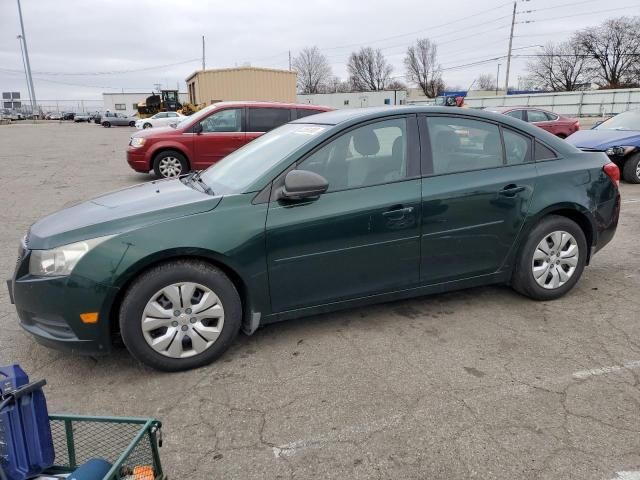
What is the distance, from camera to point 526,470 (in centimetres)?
227

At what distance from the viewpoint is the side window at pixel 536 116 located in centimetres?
1518

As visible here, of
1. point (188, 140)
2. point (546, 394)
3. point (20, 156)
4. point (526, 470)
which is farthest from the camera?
point (20, 156)

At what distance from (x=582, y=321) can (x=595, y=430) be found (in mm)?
1420

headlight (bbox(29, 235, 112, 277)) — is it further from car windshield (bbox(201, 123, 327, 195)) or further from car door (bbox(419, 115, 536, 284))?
car door (bbox(419, 115, 536, 284))

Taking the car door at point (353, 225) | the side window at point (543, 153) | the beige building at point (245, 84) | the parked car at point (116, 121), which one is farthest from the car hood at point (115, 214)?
the parked car at point (116, 121)

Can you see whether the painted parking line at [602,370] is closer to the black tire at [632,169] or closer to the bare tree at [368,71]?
the black tire at [632,169]

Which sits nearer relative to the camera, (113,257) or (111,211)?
(113,257)

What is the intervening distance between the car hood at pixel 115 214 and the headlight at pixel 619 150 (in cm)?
895

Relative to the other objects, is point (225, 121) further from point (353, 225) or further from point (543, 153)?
point (353, 225)

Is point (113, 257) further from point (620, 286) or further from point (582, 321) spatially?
point (620, 286)

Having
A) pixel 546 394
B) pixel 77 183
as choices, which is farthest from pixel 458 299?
pixel 77 183

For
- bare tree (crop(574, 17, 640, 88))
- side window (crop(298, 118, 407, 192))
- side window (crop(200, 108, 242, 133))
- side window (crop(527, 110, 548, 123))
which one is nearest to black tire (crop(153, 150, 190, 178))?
side window (crop(200, 108, 242, 133))

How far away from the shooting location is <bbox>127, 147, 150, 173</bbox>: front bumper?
10.3 metres

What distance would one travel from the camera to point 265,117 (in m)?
10.2
